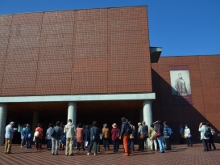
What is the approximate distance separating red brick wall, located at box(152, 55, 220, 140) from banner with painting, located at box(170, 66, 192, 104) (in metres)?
0.41

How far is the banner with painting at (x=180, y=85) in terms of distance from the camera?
2628 cm

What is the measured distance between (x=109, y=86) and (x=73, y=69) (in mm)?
3192

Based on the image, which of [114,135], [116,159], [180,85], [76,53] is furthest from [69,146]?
[180,85]

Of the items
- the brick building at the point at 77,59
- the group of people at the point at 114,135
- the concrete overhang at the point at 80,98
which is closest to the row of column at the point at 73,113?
Result: the brick building at the point at 77,59

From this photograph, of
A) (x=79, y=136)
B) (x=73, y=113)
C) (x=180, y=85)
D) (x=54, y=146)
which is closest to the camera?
(x=54, y=146)

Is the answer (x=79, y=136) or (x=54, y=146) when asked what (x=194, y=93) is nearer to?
(x=79, y=136)

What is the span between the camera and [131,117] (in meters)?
26.3

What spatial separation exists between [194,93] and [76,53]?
50.4ft

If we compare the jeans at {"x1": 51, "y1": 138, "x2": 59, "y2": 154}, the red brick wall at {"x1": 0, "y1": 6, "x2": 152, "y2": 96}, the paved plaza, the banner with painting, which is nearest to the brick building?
the red brick wall at {"x1": 0, "y1": 6, "x2": 152, "y2": 96}

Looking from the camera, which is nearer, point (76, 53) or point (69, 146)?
point (69, 146)

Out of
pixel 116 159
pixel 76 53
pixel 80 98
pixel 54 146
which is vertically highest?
pixel 76 53

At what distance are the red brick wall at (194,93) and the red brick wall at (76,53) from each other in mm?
10642

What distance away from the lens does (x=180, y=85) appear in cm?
2666

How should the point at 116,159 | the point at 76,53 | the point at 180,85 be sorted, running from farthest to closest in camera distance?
the point at 180,85
the point at 76,53
the point at 116,159
